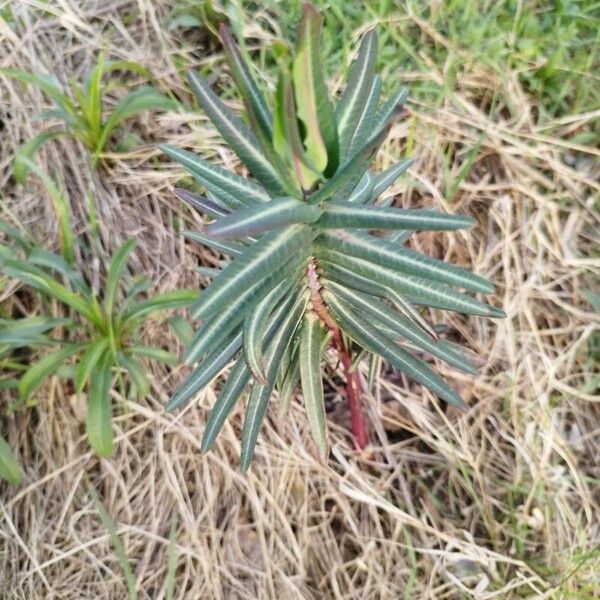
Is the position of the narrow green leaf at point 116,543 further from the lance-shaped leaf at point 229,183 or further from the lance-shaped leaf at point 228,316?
the lance-shaped leaf at point 229,183

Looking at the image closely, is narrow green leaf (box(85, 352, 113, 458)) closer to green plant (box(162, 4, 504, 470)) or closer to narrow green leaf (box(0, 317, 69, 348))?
narrow green leaf (box(0, 317, 69, 348))

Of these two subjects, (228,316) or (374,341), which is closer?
(228,316)

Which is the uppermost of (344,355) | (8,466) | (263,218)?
(263,218)

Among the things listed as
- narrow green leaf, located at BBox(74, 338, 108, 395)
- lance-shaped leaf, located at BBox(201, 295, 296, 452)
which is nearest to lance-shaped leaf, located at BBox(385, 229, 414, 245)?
lance-shaped leaf, located at BBox(201, 295, 296, 452)

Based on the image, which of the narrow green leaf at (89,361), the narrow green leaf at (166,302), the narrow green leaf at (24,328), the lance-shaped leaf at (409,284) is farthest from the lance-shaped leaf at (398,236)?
the narrow green leaf at (24,328)

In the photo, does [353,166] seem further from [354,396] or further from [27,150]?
[27,150]

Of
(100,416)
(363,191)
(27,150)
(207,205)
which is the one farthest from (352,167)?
(27,150)
